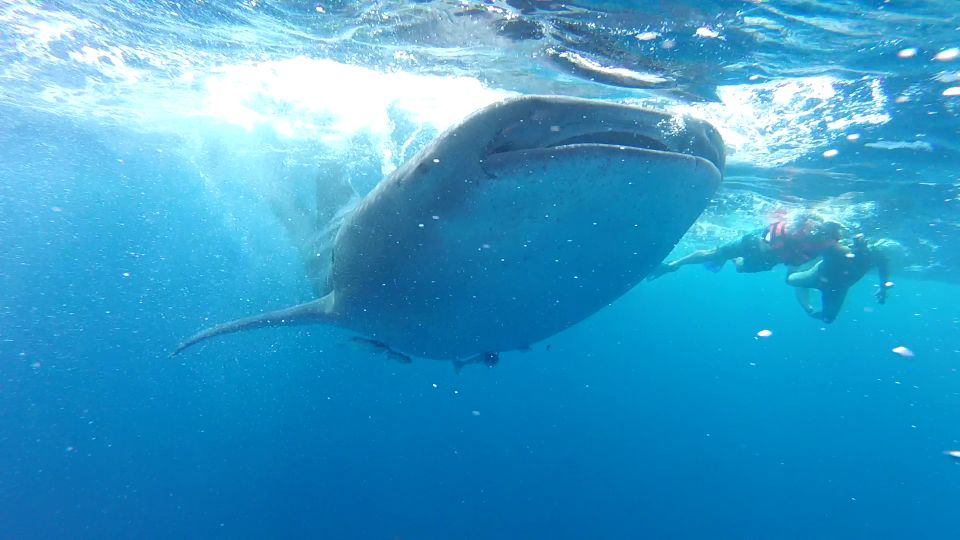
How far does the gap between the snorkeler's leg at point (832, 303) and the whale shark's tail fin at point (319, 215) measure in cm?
1280

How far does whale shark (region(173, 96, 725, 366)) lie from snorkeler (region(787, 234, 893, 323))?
11208mm

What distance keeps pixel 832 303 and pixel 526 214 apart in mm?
14241

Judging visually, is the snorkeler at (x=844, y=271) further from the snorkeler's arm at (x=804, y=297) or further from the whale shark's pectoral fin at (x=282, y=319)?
the whale shark's pectoral fin at (x=282, y=319)

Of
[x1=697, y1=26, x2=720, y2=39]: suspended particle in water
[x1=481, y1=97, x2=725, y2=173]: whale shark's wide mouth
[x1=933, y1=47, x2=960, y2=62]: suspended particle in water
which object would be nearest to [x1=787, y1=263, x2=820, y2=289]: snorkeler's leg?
[x1=933, y1=47, x2=960, y2=62]: suspended particle in water

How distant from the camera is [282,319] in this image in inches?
225

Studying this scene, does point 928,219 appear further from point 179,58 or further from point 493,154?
point 179,58

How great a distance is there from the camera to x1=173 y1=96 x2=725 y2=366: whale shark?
2.75m

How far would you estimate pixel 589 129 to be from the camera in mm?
2828

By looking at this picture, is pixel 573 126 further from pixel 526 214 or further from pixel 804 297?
pixel 804 297

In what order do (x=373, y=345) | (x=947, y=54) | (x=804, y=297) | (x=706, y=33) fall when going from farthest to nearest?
(x=804, y=297)
(x=706, y=33)
(x=947, y=54)
(x=373, y=345)

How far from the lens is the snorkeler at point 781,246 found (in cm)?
1284

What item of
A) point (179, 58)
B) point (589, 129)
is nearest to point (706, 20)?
point (589, 129)

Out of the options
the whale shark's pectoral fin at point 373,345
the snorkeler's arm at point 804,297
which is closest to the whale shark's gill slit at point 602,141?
the whale shark's pectoral fin at point 373,345

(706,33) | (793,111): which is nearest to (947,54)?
(793,111)
